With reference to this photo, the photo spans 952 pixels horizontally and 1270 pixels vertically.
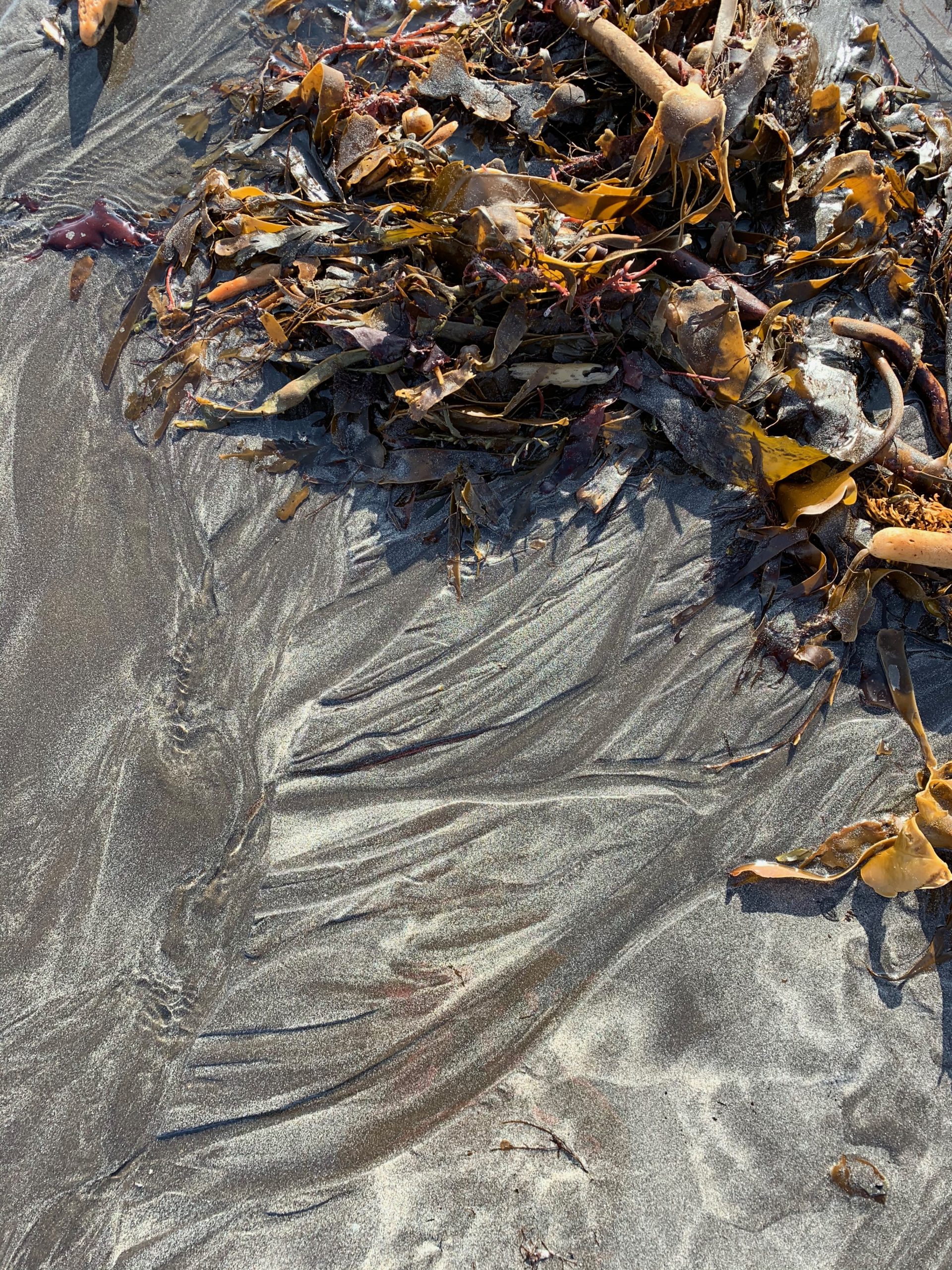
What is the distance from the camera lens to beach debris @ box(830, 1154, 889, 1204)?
1737mm

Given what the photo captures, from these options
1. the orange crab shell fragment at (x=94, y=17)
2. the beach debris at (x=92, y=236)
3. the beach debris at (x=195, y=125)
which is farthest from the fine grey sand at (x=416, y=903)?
the orange crab shell fragment at (x=94, y=17)

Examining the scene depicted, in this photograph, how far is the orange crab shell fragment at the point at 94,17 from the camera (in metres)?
2.21

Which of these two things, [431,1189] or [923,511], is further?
[923,511]

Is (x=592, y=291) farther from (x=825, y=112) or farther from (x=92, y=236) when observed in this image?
(x=92, y=236)

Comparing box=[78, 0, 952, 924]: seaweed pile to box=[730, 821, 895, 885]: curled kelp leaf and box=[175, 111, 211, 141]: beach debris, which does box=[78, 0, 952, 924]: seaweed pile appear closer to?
box=[730, 821, 895, 885]: curled kelp leaf

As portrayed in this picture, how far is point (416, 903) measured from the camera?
1854 mm

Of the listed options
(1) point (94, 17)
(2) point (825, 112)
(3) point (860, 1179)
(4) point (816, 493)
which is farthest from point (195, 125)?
(3) point (860, 1179)

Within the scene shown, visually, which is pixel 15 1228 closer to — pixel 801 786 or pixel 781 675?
pixel 801 786

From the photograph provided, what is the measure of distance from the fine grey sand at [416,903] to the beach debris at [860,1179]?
0.02 m

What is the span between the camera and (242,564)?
200 cm

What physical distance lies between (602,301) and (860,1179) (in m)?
2.37

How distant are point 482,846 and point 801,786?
0.90 metres

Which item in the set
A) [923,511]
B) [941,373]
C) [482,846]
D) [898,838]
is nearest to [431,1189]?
[482,846]

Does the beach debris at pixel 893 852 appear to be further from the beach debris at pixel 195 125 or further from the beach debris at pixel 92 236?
the beach debris at pixel 195 125
